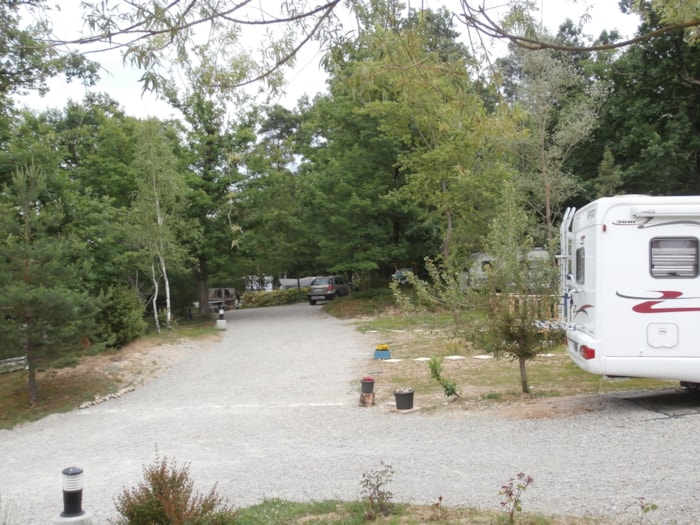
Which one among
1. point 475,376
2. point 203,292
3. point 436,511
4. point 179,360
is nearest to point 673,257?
point 475,376

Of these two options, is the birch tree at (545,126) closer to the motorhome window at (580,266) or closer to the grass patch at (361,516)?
the motorhome window at (580,266)

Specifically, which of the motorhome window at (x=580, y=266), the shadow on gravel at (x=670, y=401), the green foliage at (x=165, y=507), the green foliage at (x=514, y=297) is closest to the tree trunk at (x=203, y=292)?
the green foliage at (x=514, y=297)

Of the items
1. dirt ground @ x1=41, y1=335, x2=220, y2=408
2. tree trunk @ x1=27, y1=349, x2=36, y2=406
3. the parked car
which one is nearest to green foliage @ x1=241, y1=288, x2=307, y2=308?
the parked car

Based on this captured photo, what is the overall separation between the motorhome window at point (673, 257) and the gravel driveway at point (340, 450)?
6.12 ft

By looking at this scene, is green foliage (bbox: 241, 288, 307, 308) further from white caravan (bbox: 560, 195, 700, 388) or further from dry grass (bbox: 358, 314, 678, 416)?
white caravan (bbox: 560, 195, 700, 388)

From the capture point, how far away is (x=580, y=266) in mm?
8992

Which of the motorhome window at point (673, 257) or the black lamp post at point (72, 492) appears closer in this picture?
the black lamp post at point (72, 492)

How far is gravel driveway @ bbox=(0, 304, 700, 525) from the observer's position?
5395 millimetres

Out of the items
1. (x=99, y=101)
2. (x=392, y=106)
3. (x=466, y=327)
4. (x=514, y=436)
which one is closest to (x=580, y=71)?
(x=392, y=106)

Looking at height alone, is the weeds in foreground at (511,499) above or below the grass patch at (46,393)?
above

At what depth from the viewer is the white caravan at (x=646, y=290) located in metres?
7.79

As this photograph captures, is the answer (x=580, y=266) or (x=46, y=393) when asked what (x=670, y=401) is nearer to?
(x=580, y=266)

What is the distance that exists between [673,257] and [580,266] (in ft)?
Result: 4.40

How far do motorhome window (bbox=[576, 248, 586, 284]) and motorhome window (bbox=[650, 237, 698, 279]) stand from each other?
952 mm
